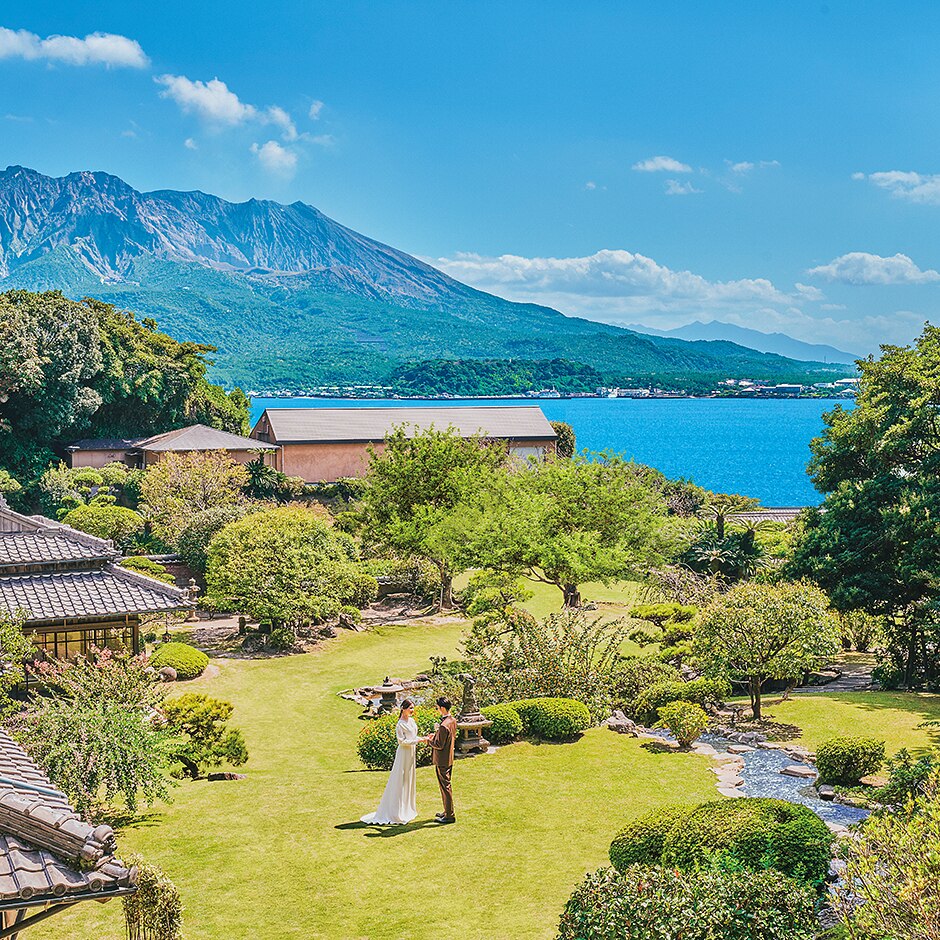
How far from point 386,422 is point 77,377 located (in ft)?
59.9

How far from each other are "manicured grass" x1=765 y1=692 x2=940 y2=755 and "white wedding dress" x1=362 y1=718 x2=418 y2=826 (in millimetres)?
7657

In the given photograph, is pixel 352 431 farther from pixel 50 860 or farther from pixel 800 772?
pixel 50 860

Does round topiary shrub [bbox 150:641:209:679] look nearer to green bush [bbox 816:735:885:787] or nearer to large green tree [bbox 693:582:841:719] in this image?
large green tree [bbox 693:582:841:719]

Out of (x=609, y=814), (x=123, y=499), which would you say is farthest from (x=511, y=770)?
(x=123, y=499)

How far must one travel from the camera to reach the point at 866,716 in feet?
60.3

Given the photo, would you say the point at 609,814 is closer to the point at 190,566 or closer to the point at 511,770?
the point at 511,770

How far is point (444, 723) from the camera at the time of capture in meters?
12.4

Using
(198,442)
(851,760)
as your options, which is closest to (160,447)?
(198,442)

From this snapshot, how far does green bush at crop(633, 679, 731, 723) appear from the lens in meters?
19.2

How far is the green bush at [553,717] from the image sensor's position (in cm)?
1716

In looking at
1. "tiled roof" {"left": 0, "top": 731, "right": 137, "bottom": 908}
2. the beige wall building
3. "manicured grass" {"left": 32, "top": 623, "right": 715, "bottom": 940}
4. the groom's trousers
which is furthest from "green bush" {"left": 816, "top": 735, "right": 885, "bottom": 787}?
the beige wall building

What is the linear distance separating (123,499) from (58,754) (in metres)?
38.5

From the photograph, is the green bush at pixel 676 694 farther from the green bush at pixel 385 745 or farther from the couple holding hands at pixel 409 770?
the couple holding hands at pixel 409 770

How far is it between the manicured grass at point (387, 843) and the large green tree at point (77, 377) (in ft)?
134
